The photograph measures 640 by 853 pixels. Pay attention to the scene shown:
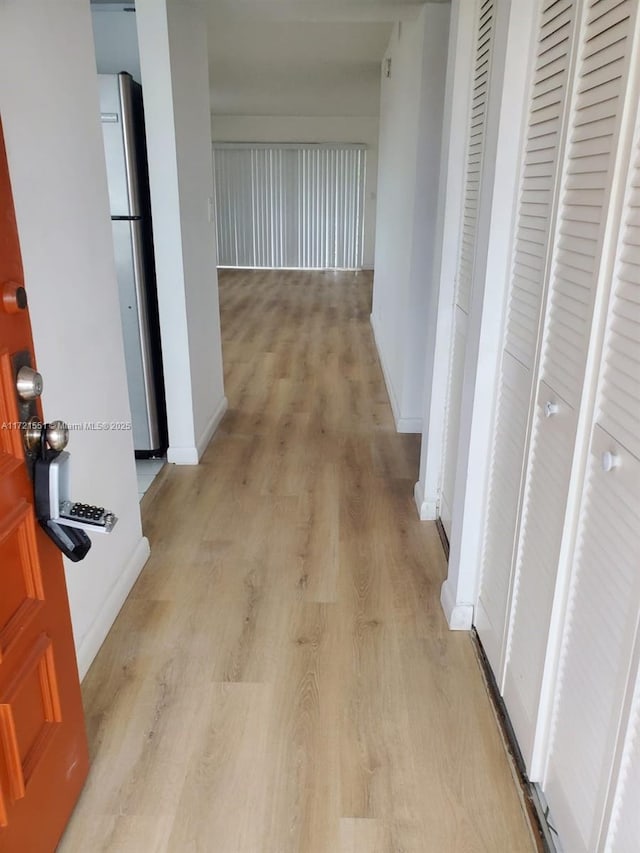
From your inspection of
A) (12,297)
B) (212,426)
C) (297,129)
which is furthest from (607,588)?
(297,129)

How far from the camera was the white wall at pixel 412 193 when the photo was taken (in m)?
2.92

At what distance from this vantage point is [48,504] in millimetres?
1137

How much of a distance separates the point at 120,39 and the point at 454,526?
2558mm

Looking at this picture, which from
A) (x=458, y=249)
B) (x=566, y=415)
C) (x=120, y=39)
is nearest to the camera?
(x=566, y=415)

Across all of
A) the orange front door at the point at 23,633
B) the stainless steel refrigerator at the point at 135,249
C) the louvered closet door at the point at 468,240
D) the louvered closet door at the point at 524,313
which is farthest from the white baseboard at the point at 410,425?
the orange front door at the point at 23,633

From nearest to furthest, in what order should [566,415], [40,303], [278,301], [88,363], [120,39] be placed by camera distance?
1. [566,415]
2. [40,303]
3. [88,363]
4. [120,39]
5. [278,301]

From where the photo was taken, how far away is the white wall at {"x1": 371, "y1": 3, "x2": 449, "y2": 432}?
2920mm

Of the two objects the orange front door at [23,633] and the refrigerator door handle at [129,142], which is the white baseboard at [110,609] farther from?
the refrigerator door handle at [129,142]

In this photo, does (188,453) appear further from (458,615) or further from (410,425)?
(458,615)

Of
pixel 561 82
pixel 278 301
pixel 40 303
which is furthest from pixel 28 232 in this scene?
pixel 278 301

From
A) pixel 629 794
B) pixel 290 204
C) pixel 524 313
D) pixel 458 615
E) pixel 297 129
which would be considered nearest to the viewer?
pixel 629 794

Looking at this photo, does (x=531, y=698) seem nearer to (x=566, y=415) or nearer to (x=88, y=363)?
(x=566, y=415)

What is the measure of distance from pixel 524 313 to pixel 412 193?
Result: 1.96 meters

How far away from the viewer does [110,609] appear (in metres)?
1.96
